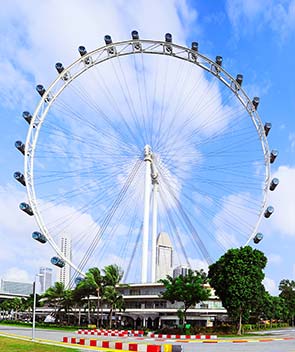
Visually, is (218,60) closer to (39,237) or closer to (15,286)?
(39,237)

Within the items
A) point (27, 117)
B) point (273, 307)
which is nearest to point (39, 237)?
point (27, 117)

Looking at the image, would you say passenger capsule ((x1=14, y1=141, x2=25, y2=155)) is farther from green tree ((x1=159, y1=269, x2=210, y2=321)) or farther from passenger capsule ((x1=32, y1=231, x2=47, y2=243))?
green tree ((x1=159, y1=269, x2=210, y2=321))

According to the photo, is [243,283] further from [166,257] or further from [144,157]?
[166,257]

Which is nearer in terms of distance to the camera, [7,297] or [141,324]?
[141,324]

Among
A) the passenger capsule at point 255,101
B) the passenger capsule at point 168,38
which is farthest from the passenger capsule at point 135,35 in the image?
the passenger capsule at point 255,101

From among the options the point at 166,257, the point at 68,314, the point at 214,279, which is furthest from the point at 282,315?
the point at 214,279

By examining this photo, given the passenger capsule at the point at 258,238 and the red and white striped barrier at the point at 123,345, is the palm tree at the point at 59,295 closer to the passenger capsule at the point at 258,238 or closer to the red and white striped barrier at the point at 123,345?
the passenger capsule at the point at 258,238

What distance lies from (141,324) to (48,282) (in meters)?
20.9

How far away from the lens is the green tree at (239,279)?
162 feet

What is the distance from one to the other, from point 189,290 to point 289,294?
5915 centimetres

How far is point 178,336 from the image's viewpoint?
47250 millimetres

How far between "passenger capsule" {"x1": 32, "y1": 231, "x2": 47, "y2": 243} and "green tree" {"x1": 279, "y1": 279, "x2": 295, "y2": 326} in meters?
63.5

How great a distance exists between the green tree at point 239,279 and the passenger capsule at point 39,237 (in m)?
17.5

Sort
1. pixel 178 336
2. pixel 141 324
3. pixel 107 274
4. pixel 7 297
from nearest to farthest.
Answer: pixel 178 336, pixel 107 274, pixel 141 324, pixel 7 297
